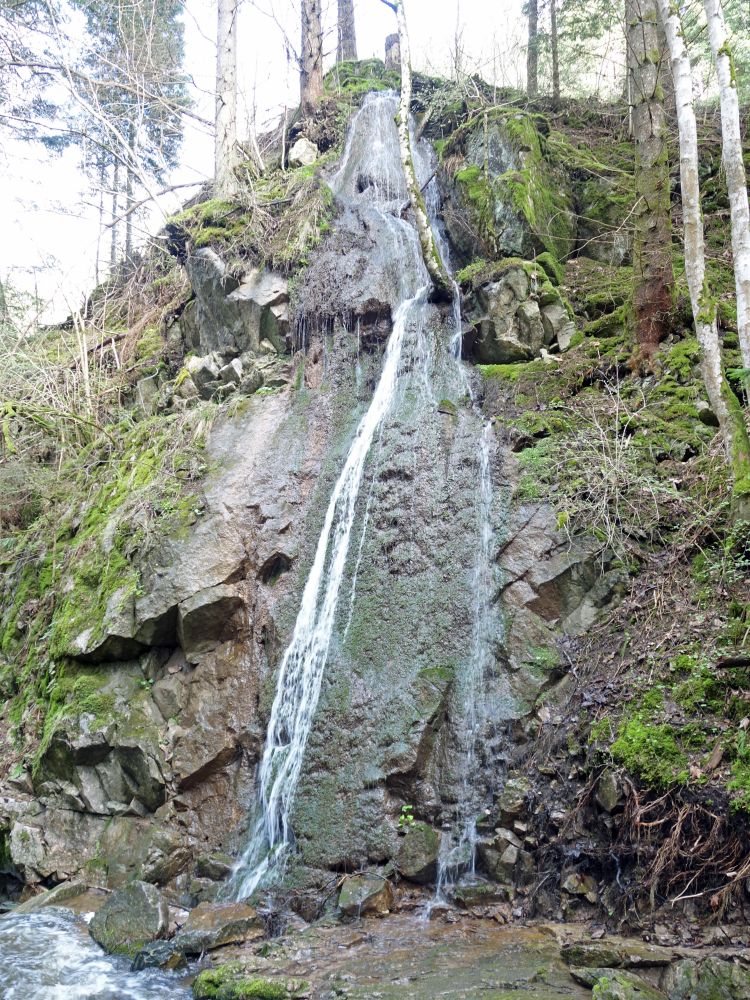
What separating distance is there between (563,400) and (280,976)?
6.07m

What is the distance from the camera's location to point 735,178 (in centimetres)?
609

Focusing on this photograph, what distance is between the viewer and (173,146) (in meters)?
18.8

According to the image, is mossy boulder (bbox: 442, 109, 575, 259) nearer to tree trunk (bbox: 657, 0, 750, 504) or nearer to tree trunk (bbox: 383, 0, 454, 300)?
tree trunk (bbox: 383, 0, 454, 300)

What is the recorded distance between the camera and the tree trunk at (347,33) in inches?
724

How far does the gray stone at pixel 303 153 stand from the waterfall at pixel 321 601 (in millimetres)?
1836

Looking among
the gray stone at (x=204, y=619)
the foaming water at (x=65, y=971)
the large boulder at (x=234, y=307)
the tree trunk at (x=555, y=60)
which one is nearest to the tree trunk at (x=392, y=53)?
the tree trunk at (x=555, y=60)

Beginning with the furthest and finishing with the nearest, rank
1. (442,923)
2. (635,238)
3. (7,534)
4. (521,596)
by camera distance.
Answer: (7,534) < (635,238) < (521,596) < (442,923)

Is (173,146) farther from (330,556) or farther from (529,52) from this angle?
(330,556)

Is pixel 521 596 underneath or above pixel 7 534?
underneath

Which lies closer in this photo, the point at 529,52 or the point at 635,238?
the point at 635,238

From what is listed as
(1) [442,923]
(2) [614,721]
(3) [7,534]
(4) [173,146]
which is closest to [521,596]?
(2) [614,721]

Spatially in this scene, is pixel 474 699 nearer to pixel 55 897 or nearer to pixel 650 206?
pixel 55 897

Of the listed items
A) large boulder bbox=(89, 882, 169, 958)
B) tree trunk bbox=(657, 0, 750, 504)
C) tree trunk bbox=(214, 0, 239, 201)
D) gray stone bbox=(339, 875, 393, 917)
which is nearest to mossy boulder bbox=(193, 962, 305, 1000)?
large boulder bbox=(89, 882, 169, 958)

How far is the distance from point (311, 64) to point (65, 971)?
51.5ft
